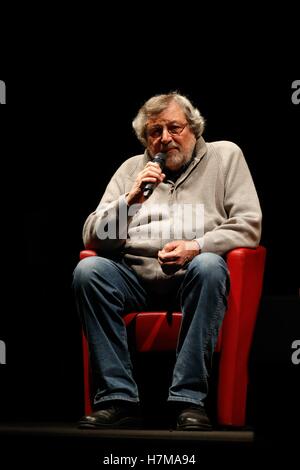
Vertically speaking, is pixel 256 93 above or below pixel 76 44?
below

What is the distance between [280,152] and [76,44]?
0.96 m

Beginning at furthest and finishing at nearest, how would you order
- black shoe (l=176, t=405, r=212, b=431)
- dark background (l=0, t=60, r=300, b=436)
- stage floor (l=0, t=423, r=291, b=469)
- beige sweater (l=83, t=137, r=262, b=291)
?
dark background (l=0, t=60, r=300, b=436) → beige sweater (l=83, t=137, r=262, b=291) → black shoe (l=176, t=405, r=212, b=431) → stage floor (l=0, t=423, r=291, b=469)

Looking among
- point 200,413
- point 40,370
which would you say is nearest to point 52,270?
point 40,370

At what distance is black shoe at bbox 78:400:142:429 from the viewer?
242cm

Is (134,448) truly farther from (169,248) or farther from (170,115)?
(170,115)

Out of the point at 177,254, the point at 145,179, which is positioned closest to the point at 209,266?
the point at 177,254

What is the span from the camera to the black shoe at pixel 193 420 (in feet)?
7.70

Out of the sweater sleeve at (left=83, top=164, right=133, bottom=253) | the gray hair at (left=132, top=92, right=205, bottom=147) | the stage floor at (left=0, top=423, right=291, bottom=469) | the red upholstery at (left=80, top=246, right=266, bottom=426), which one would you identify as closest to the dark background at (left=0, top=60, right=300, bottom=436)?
the red upholstery at (left=80, top=246, right=266, bottom=426)

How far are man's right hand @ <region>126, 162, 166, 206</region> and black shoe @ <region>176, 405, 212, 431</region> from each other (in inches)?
28.2

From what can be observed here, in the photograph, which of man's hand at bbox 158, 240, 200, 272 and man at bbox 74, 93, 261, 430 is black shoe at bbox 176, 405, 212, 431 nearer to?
man at bbox 74, 93, 261, 430
